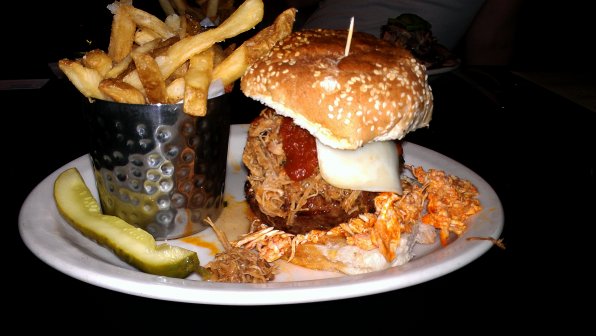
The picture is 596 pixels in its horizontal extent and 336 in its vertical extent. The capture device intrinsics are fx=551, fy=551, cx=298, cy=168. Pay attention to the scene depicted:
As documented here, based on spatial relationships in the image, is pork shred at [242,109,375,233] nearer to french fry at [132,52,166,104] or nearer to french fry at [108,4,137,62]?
french fry at [132,52,166,104]

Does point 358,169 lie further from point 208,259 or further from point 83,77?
point 83,77

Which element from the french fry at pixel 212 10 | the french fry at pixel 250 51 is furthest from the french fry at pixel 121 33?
the french fry at pixel 212 10

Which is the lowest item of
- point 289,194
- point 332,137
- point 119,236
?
point 119,236

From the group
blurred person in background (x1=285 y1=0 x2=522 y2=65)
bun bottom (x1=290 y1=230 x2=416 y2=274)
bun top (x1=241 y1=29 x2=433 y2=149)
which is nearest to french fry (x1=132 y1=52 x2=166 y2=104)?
bun top (x1=241 y1=29 x2=433 y2=149)

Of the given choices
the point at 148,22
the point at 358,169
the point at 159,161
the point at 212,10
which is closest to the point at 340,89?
the point at 358,169

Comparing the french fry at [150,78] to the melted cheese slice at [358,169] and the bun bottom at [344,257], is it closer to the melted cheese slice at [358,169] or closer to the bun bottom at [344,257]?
the melted cheese slice at [358,169]

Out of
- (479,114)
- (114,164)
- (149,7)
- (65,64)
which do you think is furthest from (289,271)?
(149,7)

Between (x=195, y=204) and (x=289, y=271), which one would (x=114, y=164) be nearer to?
(x=195, y=204)
